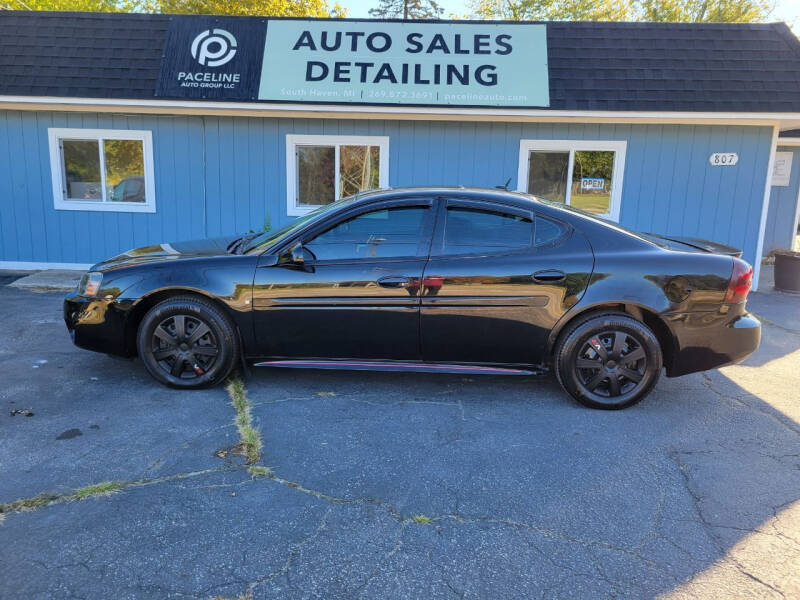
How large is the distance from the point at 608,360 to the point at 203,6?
1144 inches

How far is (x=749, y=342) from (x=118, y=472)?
14.2ft

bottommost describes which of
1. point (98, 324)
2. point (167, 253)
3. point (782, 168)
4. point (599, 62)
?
point (98, 324)

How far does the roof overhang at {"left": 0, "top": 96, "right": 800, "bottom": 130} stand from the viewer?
8625mm

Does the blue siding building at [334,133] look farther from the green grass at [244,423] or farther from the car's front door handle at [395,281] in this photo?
the green grass at [244,423]

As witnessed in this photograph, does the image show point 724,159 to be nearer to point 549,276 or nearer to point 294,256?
point 549,276

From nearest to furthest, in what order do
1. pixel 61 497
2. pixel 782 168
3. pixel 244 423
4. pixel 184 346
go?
pixel 61 497 → pixel 244 423 → pixel 184 346 → pixel 782 168

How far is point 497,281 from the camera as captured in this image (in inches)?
167

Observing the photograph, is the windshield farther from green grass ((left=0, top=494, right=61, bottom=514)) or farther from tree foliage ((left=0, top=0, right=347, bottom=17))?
tree foliage ((left=0, top=0, right=347, bottom=17))

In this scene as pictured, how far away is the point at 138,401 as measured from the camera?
4.34 m

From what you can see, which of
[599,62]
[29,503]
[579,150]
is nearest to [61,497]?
[29,503]

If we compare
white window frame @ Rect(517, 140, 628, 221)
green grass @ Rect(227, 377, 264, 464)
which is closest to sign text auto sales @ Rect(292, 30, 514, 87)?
white window frame @ Rect(517, 140, 628, 221)

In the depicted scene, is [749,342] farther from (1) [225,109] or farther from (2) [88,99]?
(2) [88,99]

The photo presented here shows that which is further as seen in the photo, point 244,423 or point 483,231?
point 483,231

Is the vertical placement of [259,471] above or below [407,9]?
below
